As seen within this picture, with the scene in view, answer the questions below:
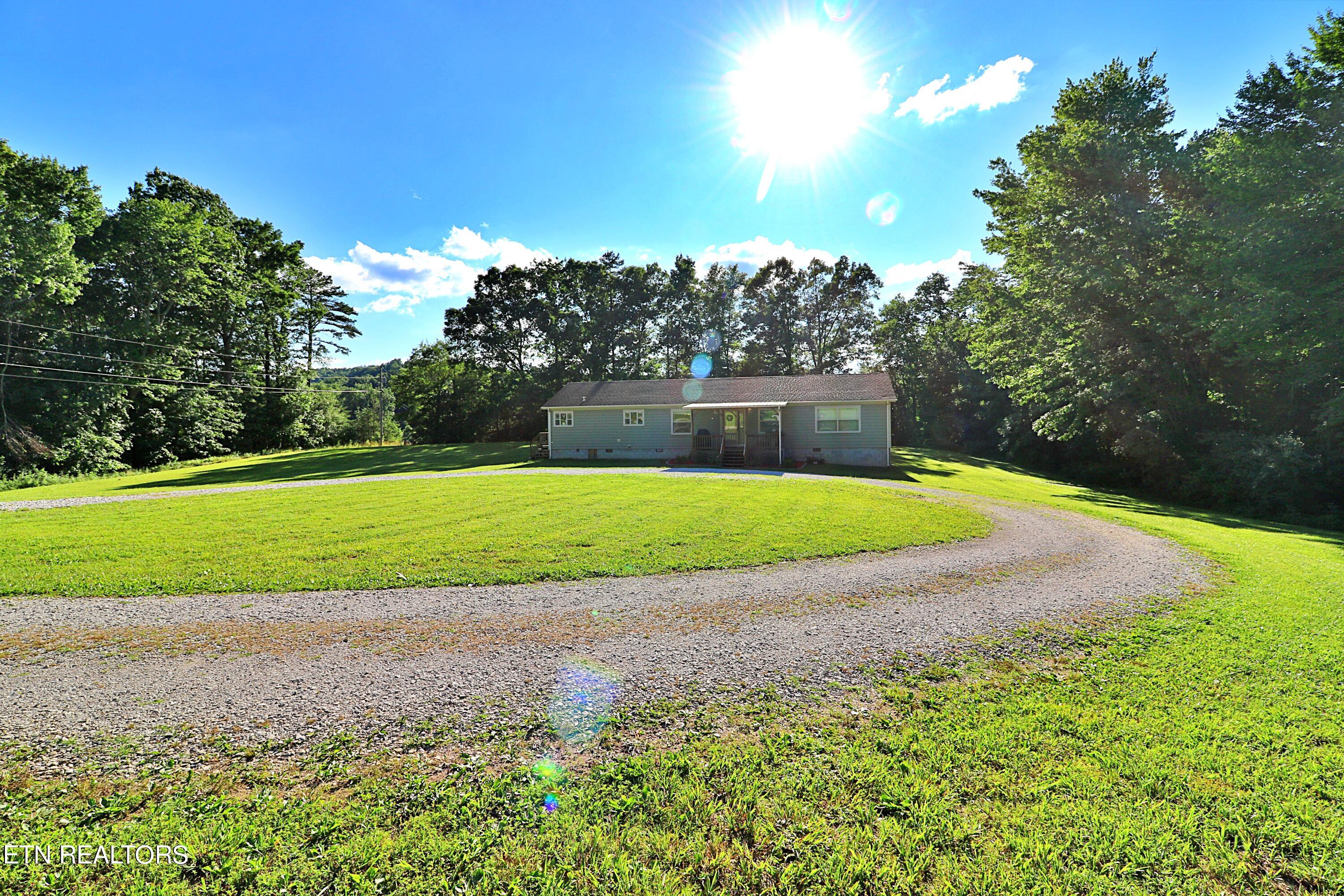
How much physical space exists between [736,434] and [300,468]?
1897cm

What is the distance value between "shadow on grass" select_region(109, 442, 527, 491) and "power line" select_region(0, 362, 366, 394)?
5485 millimetres

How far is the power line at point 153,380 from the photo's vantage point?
69.7 ft

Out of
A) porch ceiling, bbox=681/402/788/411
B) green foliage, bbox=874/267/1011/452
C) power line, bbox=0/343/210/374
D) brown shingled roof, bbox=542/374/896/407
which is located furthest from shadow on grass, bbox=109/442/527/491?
green foliage, bbox=874/267/1011/452

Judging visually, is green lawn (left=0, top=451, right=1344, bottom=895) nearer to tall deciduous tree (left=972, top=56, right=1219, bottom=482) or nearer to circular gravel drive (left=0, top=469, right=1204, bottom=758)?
circular gravel drive (left=0, top=469, right=1204, bottom=758)

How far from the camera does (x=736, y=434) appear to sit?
78.5 ft

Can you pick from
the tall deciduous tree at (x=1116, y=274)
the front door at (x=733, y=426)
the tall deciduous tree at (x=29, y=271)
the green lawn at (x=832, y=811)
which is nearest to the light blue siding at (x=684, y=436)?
the front door at (x=733, y=426)

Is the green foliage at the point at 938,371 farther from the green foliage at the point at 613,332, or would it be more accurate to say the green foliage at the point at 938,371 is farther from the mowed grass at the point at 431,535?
the mowed grass at the point at 431,535

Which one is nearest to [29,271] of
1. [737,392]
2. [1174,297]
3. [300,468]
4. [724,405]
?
[300,468]

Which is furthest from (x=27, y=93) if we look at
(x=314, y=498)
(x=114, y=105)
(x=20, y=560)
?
(x=20, y=560)

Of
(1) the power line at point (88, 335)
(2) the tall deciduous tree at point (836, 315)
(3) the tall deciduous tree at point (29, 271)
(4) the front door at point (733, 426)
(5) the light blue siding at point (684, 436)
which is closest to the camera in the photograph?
(3) the tall deciduous tree at point (29, 271)

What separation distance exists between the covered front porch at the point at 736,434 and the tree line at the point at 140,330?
26.5m

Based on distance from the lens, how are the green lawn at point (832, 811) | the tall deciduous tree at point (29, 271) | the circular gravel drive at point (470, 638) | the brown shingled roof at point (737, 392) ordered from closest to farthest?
the green lawn at point (832, 811) < the circular gravel drive at point (470, 638) < the tall deciduous tree at point (29, 271) < the brown shingled roof at point (737, 392)

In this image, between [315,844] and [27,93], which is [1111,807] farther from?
[27,93]

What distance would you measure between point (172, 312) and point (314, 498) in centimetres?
2529
